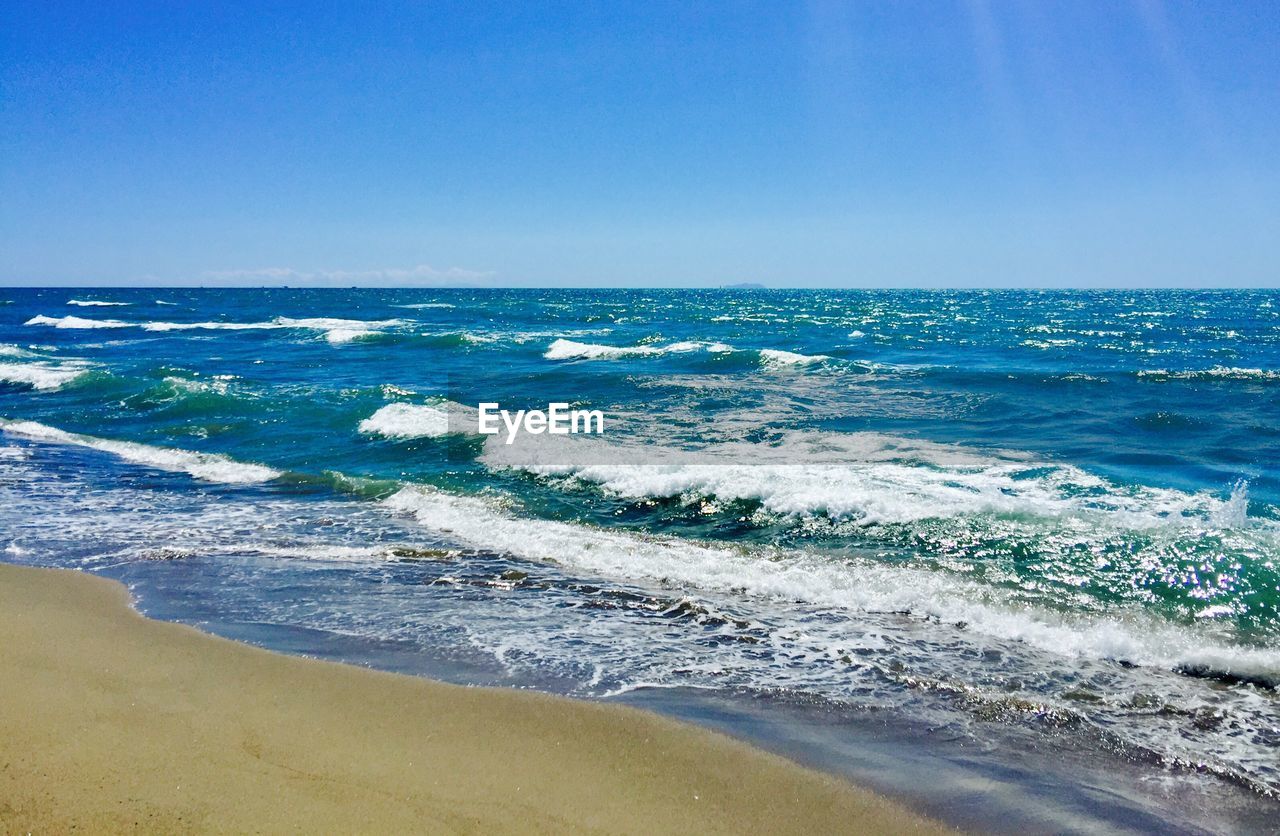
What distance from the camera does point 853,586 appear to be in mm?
7352

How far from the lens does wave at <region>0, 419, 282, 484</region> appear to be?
499 inches

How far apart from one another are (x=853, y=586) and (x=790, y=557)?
1070mm

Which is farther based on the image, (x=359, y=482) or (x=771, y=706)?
(x=359, y=482)

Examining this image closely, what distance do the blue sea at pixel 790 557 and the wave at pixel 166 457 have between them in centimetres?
13

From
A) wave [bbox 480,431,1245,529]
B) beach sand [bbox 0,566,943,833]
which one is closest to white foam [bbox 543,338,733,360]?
wave [bbox 480,431,1245,529]

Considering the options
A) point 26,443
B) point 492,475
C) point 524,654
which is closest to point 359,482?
point 492,475

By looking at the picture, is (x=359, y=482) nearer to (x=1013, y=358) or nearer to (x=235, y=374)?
(x=235, y=374)

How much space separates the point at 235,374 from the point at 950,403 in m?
23.5

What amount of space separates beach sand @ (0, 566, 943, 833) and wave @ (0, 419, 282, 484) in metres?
7.71

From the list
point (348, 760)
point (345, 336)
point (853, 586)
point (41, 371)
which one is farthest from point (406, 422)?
point (345, 336)

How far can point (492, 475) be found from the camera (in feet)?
41.3

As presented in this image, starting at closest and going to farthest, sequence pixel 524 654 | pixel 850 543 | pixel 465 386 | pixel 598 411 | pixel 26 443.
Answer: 1. pixel 524 654
2. pixel 850 543
3. pixel 26 443
4. pixel 598 411
5. pixel 465 386

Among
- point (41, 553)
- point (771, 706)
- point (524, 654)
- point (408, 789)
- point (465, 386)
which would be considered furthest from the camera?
point (465, 386)

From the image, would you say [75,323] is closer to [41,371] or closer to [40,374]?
[41,371]
